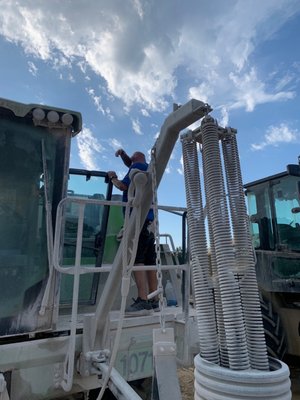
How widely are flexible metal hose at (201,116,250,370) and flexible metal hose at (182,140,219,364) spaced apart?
0.06m

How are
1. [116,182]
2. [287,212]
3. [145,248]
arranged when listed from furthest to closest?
[287,212]
[145,248]
[116,182]

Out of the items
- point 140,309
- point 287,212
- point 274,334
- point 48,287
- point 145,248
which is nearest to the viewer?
point 48,287

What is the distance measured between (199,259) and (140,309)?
5.80 ft

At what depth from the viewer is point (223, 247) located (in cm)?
129

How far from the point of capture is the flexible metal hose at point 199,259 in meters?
1.26

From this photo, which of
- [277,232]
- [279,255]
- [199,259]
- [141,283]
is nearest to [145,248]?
[141,283]

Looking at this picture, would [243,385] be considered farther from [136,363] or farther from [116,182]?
[116,182]

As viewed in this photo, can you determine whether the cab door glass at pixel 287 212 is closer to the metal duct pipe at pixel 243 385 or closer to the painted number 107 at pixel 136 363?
the painted number 107 at pixel 136 363

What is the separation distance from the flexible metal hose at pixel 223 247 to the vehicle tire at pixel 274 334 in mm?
4210

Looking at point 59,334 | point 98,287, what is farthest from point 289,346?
point 59,334

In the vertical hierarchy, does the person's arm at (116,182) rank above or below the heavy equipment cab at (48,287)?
above

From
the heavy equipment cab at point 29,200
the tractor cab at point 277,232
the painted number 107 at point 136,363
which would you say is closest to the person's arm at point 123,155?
the heavy equipment cab at point 29,200

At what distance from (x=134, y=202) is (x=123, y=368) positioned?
1.33 meters

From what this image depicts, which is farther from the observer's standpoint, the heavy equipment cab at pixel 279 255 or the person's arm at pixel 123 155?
the heavy equipment cab at pixel 279 255
